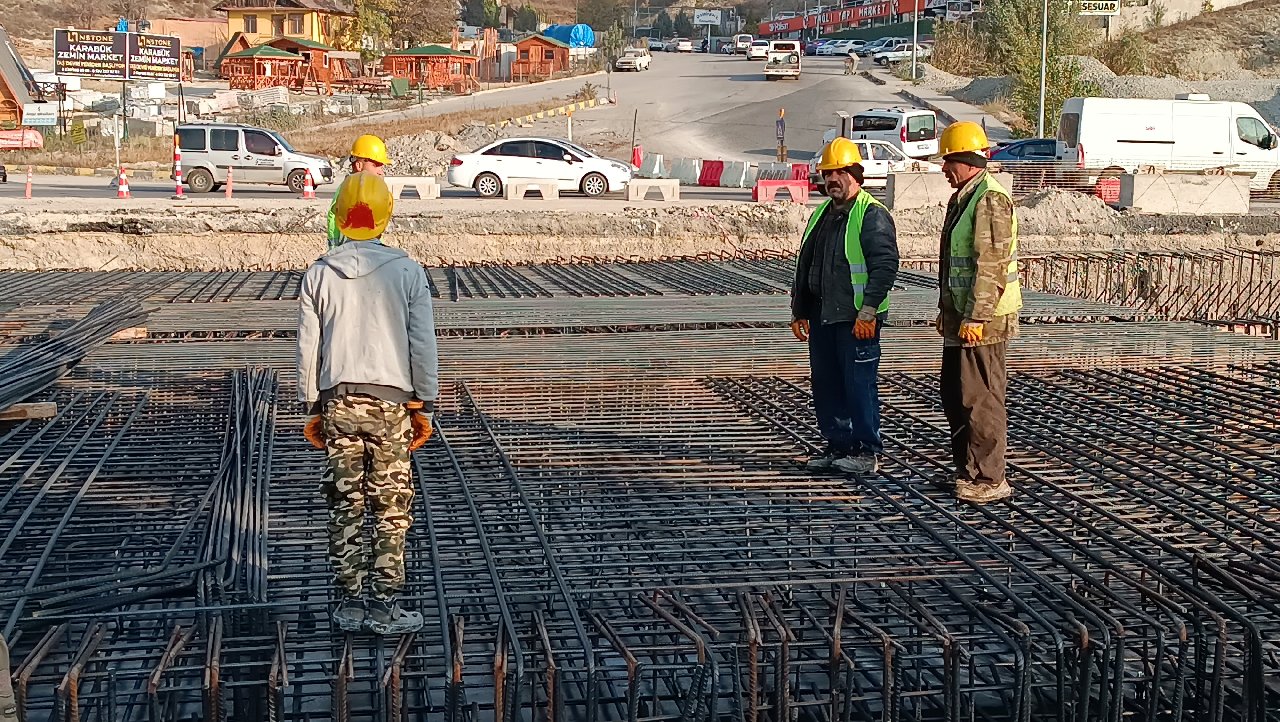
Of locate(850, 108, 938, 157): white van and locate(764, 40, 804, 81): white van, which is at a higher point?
locate(764, 40, 804, 81): white van

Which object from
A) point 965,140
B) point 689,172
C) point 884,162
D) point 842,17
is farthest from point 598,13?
point 965,140

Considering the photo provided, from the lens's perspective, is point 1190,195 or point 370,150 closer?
point 370,150

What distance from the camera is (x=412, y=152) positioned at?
3459cm

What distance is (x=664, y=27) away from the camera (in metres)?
113

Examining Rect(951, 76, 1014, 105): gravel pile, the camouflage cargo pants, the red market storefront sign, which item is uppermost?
the red market storefront sign

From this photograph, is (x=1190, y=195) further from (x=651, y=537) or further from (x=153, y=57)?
(x=153, y=57)

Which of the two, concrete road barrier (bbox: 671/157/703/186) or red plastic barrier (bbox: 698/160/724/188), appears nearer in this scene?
red plastic barrier (bbox: 698/160/724/188)

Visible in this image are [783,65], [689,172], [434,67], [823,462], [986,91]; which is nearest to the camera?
[823,462]

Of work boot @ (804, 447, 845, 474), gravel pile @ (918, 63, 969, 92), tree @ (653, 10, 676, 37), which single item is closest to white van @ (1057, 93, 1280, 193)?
work boot @ (804, 447, 845, 474)

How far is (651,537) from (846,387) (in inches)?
51.8

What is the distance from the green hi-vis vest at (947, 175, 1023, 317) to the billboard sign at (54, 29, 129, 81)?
86.3 feet

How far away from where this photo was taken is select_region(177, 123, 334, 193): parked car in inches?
1019

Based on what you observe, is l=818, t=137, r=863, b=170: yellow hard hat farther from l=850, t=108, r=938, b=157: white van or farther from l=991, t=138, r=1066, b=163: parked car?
l=850, t=108, r=938, b=157: white van

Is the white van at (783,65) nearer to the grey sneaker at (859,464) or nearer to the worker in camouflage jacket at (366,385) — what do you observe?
the grey sneaker at (859,464)
